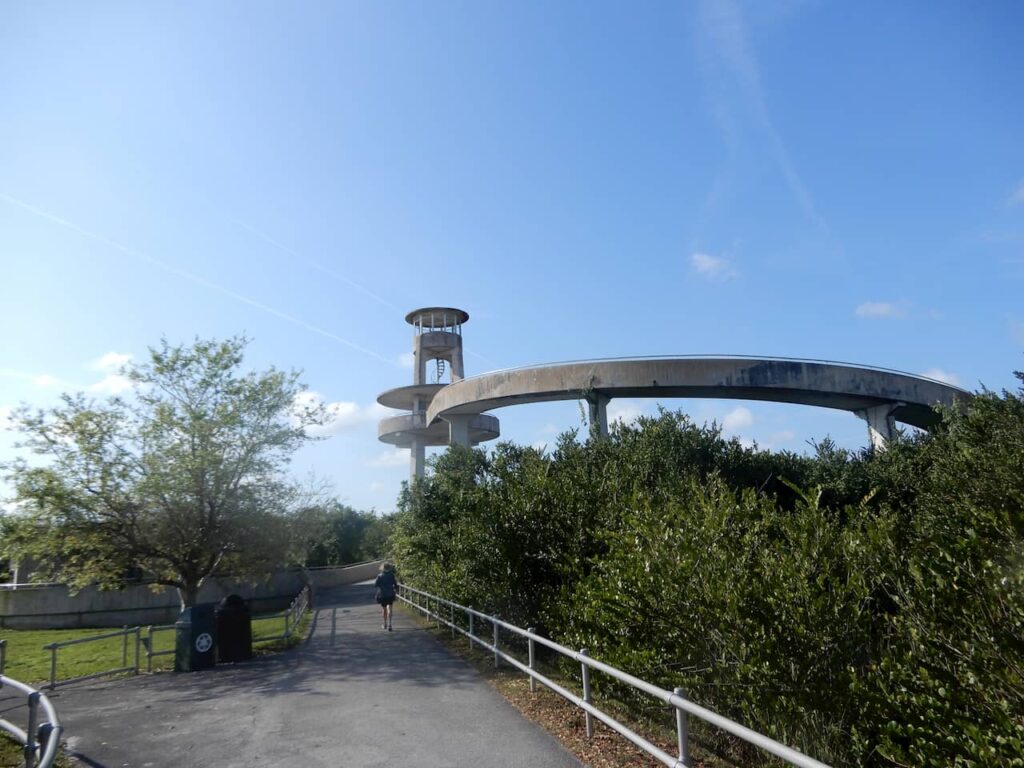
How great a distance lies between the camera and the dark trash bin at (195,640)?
1274 cm

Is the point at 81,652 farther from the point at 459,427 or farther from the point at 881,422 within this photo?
the point at 881,422

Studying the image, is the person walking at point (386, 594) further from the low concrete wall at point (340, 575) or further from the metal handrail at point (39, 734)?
the low concrete wall at point (340, 575)

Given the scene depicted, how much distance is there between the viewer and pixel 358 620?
21.0 metres

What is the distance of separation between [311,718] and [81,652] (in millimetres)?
15284

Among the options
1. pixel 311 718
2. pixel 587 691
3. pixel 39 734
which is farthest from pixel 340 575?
pixel 39 734

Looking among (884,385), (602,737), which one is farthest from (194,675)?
(884,385)

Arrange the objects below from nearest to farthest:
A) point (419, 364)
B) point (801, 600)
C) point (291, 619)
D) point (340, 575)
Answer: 1. point (801, 600)
2. point (291, 619)
3. point (340, 575)
4. point (419, 364)

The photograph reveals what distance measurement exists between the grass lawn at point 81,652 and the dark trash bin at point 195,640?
1.72 metres

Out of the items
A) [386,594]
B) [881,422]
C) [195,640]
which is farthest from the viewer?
[881,422]

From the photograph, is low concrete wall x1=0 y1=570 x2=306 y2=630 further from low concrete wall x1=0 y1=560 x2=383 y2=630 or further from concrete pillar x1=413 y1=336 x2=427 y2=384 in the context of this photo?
concrete pillar x1=413 y1=336 x2=427 y2=384

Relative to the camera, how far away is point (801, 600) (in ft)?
19.5

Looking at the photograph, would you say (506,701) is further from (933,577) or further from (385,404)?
(385,404)

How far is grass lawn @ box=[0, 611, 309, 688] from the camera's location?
611 inches

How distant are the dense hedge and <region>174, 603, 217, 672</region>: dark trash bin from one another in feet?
15.8
